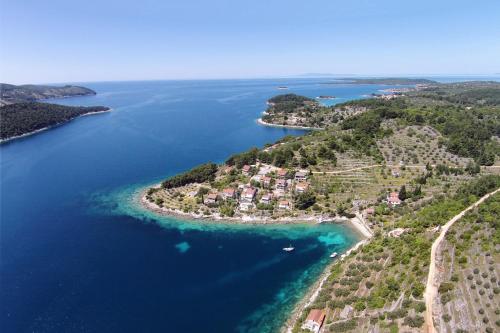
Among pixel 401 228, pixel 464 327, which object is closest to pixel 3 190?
pixel 401 228

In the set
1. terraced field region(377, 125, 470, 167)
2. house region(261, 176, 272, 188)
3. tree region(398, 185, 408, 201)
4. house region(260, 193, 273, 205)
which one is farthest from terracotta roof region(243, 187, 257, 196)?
terraced field region(377, 125, 470, 167)

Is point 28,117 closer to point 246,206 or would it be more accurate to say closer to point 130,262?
point 246,206

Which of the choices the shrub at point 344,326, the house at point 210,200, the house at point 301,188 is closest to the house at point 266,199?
the house at point 301,188

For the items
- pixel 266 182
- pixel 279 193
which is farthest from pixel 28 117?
pixel 279 193

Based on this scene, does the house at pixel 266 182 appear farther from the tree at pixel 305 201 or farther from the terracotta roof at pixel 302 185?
the tree at pixel 305 201

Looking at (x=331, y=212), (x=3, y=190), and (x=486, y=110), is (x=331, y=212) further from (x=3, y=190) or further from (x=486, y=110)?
(x=486, y=110)

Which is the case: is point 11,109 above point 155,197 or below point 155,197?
above
